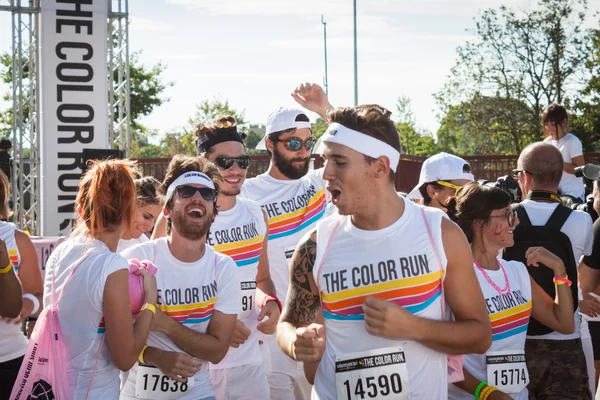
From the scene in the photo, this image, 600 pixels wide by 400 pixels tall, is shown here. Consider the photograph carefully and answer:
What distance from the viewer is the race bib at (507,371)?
14.1 feet

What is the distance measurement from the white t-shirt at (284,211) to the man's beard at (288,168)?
0.06 m

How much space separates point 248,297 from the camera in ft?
17.7

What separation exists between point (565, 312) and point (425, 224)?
75.3 inches

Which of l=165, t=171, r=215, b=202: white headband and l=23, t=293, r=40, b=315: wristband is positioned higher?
l=165, t=171, r=215, b=202: white headband

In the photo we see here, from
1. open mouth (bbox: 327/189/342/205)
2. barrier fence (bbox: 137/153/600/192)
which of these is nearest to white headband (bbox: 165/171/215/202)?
open mouth (bbox: 327/189/342/205)

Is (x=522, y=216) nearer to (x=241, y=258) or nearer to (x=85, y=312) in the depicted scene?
(x=241, y=258)

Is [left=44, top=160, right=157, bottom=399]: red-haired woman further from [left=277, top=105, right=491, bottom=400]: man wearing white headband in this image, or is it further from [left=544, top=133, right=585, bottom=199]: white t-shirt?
[left=544, top=133, right=585, bottom=199]: white t-shirt

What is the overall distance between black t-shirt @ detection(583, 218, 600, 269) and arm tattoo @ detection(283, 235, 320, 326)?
280 centimetres

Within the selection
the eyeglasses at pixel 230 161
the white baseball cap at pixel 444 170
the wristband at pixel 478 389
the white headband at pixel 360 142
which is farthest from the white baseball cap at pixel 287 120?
the white headband at pixel 360 142

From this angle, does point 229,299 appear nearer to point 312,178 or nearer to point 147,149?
point 312,178

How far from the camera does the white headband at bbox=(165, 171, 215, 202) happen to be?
174 inches

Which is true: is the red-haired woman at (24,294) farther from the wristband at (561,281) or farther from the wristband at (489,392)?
the wristband at (561,281)

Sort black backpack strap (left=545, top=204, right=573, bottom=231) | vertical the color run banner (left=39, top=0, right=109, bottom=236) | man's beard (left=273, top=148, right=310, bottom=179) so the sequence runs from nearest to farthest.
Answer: black backpack strap (left=545, top=204, right=573, bottom=231)
man's beard (left=273, top=148, right=310, bottom=179)
vertical the color run banner (left=39, top=0, right=109, bottom=236)

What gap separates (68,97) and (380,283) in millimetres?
11641
